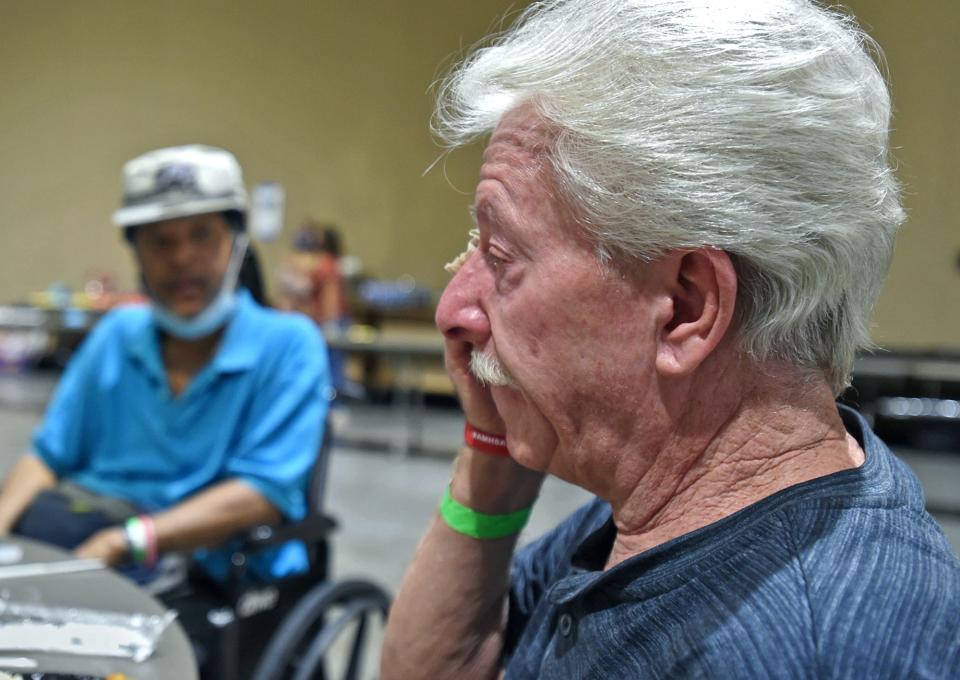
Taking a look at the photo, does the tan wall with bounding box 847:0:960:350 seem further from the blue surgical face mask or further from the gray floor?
the blue surgical face mask

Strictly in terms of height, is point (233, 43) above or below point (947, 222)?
above

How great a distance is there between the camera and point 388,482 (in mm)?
5613

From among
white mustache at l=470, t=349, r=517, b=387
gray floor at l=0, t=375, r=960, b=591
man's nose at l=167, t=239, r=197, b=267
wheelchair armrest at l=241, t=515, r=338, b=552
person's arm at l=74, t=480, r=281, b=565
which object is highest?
white mustache at l=470, t=349, r=517, b=387

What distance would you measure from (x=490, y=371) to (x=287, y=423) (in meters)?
1.24

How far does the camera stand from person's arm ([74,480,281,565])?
1.74m

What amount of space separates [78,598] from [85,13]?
8102 millimetres

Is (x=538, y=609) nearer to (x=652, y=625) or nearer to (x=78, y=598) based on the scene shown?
(x=652, y=625)

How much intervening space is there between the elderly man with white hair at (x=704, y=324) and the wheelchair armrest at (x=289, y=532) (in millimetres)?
1075

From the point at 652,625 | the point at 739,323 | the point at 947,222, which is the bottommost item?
the point at 947,222

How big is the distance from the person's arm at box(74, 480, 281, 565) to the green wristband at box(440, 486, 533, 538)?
961 millimetres

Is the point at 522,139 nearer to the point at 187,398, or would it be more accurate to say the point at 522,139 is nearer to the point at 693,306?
the point at 693,306

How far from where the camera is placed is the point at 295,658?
179 cm

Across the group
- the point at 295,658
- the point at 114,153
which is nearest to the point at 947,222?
the point at 295,658

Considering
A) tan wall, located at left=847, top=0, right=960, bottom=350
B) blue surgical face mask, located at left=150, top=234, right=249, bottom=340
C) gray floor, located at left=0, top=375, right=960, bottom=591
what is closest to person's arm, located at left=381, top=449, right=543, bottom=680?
blue surgical face mask, located at left=150, top=234, right=249, bottom=340
